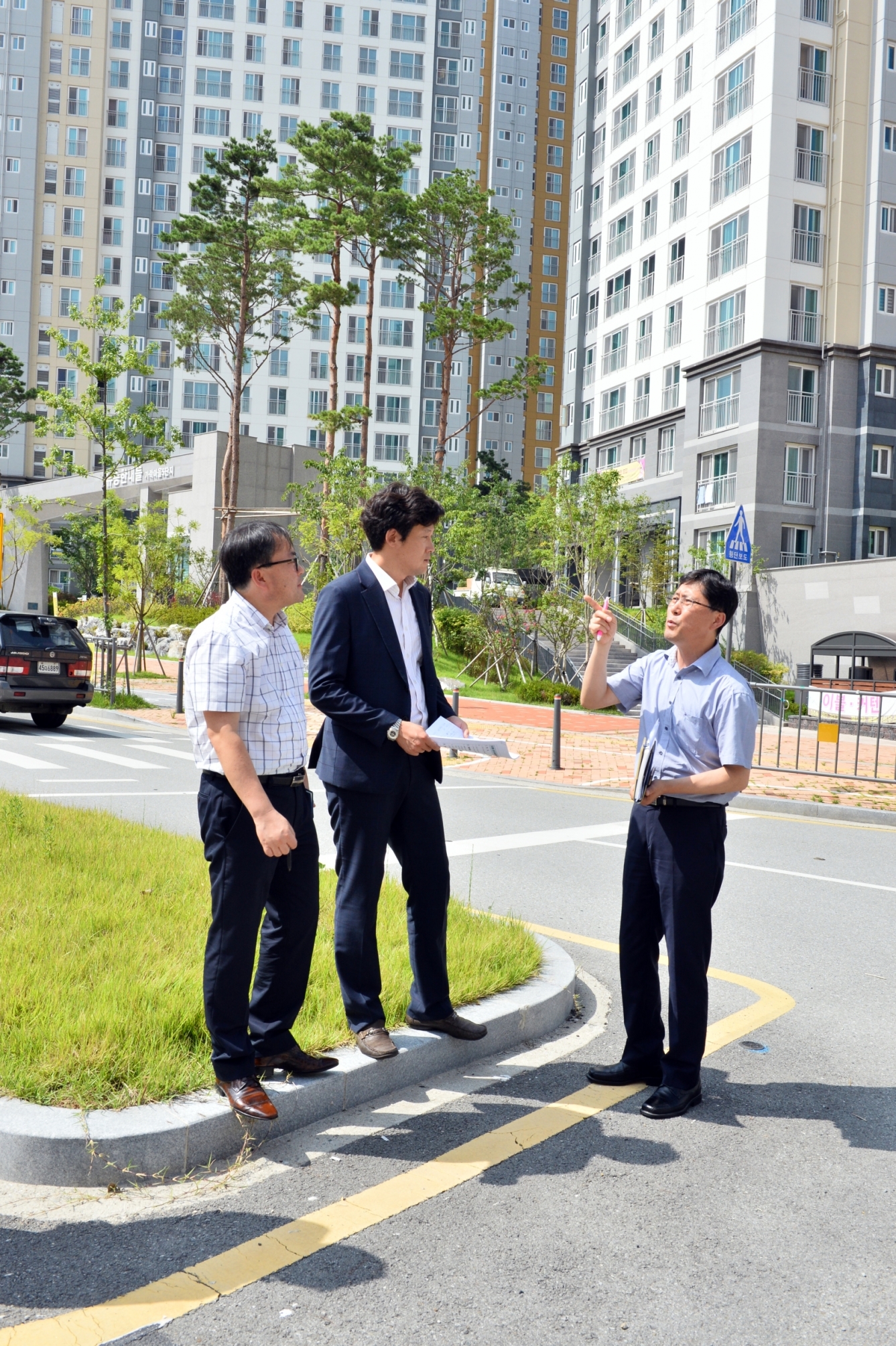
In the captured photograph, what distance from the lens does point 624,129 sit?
156ft

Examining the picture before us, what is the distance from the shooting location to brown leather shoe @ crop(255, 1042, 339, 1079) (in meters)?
3.81

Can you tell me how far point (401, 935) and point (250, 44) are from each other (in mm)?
86764

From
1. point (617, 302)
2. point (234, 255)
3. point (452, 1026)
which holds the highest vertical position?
point (234, 255)

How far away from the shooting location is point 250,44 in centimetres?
7925

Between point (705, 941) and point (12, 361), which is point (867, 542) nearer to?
point (705, 941)

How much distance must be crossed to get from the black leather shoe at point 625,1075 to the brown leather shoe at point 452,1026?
44 cm

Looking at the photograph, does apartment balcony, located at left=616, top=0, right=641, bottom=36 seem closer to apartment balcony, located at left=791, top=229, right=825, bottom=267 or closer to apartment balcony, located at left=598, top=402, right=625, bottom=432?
apartment balcony, located at left=598, top=402, right=625, bottom=432

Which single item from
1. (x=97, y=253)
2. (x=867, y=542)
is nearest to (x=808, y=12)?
(x=867, y=542)

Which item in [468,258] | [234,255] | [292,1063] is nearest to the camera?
[292,1063]

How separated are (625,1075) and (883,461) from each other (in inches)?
1442

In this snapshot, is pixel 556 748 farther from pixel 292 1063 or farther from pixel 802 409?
pixel 802 409

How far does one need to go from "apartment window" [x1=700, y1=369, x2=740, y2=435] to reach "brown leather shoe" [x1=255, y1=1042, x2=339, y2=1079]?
3673 centimetres

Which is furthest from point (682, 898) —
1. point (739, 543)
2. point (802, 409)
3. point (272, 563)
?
point (802, 409)

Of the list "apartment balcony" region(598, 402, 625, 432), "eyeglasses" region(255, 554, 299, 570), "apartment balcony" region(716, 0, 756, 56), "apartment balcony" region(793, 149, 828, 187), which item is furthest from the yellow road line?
"apartment balcony" region(598, 402, 625, 432)
